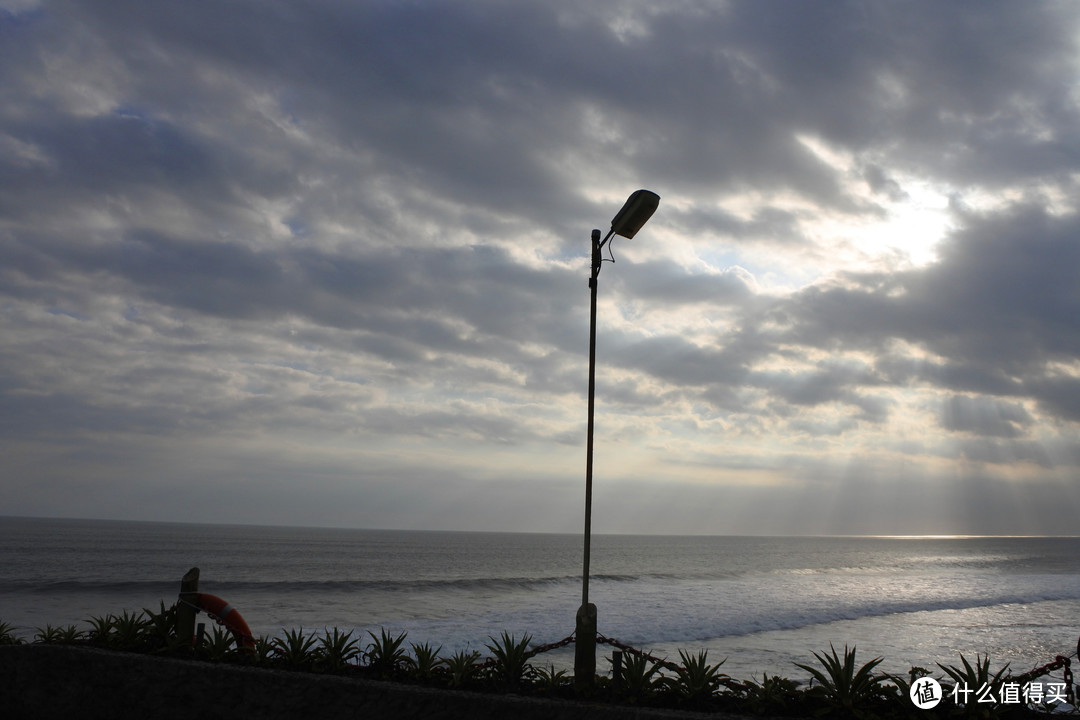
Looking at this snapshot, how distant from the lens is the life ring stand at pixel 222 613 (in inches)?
295

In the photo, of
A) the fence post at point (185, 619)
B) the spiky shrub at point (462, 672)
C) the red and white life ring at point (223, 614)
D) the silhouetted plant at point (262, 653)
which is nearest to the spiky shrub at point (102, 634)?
the fence post at point (185, 619)

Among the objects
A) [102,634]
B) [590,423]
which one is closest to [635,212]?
[590,423]

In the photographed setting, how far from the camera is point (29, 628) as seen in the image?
22.6m

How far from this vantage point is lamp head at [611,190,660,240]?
697cm

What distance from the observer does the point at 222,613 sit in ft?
25.9

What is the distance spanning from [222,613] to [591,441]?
5.06 m

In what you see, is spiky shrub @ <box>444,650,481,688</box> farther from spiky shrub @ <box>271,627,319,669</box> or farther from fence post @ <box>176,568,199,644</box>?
→ fence post @ <box>176,568,199,644</box>

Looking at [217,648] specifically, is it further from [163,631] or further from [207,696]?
[163,631]

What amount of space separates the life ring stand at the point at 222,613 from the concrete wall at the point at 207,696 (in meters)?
0.97

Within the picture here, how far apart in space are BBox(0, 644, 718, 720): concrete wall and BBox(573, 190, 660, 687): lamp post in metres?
0.76

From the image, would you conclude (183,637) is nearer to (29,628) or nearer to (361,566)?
(29,628)

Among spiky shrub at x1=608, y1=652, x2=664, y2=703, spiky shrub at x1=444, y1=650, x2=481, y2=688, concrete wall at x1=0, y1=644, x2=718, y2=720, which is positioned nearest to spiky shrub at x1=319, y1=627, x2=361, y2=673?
concrete wall at x1=0, y1=644, x2=718, y2=720

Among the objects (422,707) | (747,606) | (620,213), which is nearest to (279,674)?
(422,707)

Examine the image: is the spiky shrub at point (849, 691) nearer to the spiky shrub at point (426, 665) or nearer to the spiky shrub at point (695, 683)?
the spiky shrub at point (695, 683)
